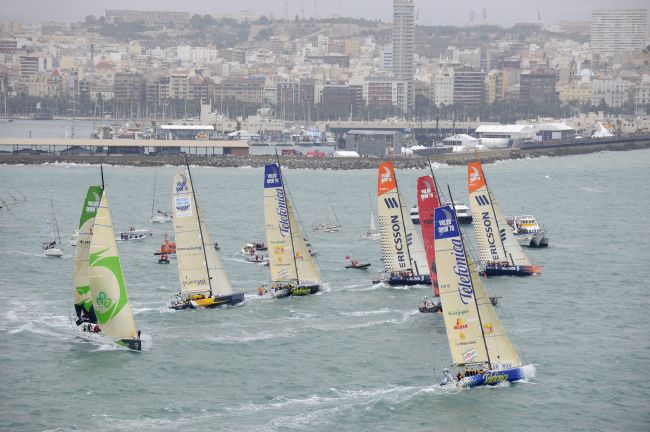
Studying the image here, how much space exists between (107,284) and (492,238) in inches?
662

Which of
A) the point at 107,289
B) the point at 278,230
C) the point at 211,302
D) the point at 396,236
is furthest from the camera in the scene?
the point at 396,236

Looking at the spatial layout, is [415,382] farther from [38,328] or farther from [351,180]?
[351,180]

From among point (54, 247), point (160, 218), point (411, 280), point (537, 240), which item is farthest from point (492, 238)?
point (160, 218)

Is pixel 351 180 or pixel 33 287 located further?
pixel 351 180

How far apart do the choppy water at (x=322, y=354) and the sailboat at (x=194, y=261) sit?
0.81 meters

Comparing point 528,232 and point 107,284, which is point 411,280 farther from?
point 528,232

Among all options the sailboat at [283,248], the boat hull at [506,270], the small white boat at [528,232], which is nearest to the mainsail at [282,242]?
the sailboat at [283,248]

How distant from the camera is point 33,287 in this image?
157 feet

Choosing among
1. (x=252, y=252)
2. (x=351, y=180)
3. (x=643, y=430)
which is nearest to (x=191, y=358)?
(x=643, y=430)

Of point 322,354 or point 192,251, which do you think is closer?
point 322,354

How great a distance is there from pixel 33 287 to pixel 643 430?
77.7 feet

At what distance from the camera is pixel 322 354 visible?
3753 centimetres

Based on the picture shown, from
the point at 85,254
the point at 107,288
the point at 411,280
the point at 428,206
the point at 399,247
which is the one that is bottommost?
the point at 411,280

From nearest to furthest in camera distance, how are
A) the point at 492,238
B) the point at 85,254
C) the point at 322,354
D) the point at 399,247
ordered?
the point at 322,354
the point at 85,254
the point at 399,247
the point at 492,238
